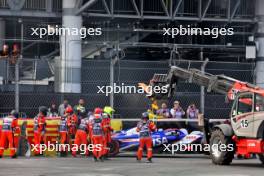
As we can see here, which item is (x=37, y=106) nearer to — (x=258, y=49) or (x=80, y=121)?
(x=80, y=121)

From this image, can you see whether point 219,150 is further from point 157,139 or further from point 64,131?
point 64,131

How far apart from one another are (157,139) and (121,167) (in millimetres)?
4500

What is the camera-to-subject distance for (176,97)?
95.8 ft

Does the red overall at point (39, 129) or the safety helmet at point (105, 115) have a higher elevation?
the safety helmet at point (105, 115)

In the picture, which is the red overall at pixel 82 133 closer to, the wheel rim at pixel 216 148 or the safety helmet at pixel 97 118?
the safety helmet at pixel 97 118

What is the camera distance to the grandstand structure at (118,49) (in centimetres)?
2827

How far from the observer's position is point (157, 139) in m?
24.7

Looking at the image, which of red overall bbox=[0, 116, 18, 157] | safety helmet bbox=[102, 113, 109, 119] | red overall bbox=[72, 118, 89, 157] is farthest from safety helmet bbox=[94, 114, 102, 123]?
red overall bbox=[0, 116, 18, 157]
